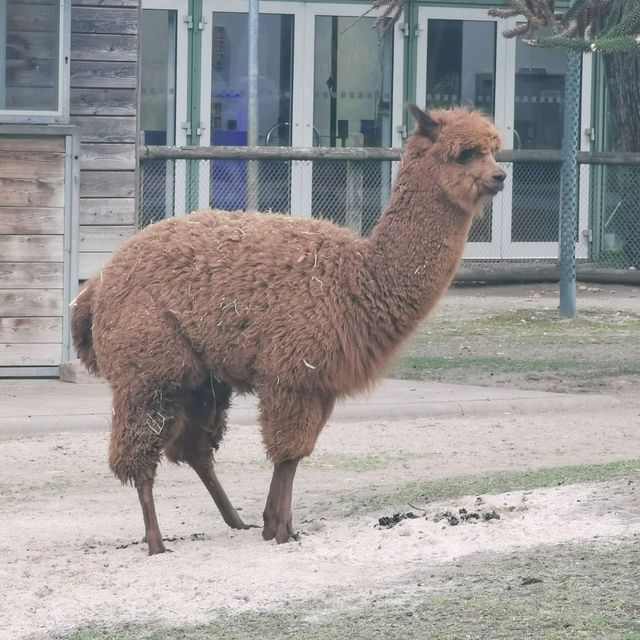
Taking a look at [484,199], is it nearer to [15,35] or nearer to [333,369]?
[333,369]

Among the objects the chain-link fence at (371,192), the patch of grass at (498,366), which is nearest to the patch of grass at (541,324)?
the patch of grass at (498,366)

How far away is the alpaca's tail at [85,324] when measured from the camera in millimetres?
6668

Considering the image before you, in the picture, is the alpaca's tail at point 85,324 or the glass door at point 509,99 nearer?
the alpaca's tail at point 85,324

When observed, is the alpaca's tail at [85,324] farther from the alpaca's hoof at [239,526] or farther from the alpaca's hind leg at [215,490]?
the alpaca's hoof at [239,526]

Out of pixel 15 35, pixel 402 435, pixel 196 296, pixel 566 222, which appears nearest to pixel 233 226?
pixel 196 296

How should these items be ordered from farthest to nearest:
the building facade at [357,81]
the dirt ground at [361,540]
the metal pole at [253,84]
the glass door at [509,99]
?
the glass door at [509,99] < the building facade at [357,81] < the metal pole at [253,84] < the dirt ground at [361,540]

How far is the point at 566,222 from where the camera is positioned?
14.5 meters

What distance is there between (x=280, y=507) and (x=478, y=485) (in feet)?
4.12

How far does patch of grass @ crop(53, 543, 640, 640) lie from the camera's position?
467cm

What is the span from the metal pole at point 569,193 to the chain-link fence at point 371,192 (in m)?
2.08

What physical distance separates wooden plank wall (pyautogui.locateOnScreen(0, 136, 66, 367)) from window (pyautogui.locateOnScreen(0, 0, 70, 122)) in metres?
0.22

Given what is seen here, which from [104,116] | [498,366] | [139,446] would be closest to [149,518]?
[139,446]

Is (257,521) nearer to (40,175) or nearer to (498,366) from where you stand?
(40,175)

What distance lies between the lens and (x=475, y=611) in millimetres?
4852
